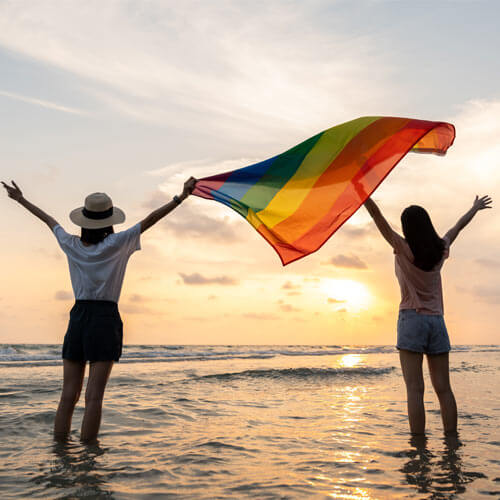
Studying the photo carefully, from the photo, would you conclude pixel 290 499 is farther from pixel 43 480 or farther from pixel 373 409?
pixel 373 409

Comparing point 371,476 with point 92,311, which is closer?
point 371,476

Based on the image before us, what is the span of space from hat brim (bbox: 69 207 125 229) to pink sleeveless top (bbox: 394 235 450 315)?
8.30 feet

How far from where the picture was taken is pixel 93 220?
4.49m

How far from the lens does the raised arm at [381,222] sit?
4.80 metres

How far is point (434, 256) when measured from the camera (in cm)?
475

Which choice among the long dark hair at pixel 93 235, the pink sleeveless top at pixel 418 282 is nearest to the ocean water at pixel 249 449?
the pink sleeveless top at pixel 418 282

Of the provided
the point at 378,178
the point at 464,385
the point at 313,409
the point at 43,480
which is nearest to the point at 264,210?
the point at 378,178

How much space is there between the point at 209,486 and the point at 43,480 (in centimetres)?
126

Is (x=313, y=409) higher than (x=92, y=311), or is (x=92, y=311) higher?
Answer: (x=92, y=311)

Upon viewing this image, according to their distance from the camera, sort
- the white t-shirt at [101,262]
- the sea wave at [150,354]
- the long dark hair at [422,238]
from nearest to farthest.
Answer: the white t-shirt at [101,262]
the long dark hair at [422,238]
the sea wave at [150,354]

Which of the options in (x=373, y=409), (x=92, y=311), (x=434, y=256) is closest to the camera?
(x=92, y=311)

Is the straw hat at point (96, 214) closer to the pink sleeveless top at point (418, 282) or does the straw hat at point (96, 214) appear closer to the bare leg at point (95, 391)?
the bare leg at point (95, 391)

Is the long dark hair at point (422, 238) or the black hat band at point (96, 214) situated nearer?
the black hat band at point (96, 214)

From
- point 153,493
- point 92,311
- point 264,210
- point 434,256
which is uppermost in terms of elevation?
point 264,210
